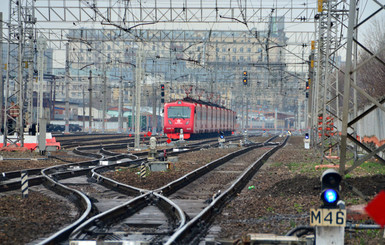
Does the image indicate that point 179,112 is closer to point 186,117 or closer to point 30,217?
point 186,117

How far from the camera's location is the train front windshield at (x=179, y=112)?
2058 inches

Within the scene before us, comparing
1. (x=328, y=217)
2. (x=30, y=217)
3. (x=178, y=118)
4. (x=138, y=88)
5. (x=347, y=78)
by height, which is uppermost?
(x=138, y=88)

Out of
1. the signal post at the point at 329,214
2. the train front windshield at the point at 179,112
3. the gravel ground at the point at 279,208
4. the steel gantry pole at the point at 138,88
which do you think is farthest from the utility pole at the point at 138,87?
the signal post at the point at 329,214

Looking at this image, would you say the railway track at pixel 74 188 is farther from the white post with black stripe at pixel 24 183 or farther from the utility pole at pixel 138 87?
the utility pole at pixel 138 87

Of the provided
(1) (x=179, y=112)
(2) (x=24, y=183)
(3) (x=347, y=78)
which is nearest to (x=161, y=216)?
(2) (x=24, y=183)

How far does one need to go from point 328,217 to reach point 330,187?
0.38 m

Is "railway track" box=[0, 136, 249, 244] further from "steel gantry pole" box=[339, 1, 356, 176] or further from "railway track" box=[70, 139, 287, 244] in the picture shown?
"steel gantry pole" box=[339, 1, 356, 176]

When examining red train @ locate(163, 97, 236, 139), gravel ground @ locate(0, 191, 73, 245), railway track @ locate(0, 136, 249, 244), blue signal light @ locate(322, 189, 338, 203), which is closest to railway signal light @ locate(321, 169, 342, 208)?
blue signal light @ locate(322, 189, 338, 203)

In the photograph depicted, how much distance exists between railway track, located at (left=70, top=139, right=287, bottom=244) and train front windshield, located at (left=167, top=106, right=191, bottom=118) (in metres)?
33.4

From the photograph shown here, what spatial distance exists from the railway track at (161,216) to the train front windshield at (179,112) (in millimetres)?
33396

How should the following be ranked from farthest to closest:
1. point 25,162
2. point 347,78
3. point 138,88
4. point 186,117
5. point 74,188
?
point 186,117
point 138,88
point 25,162
point 74,188
point 347,78

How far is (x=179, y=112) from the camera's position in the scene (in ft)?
174

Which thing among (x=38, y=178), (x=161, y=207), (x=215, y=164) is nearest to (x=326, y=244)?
(x=161, y=207)

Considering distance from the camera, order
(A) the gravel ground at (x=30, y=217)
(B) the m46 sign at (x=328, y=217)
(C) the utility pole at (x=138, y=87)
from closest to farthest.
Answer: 1. (B) the m46 sign at (x=328, y=217)
2. (A) the gravel ground at (x=30, y=217)
3. (C) the utility pole at (x=138, y=87)
